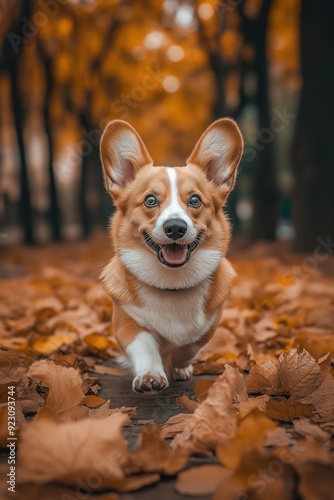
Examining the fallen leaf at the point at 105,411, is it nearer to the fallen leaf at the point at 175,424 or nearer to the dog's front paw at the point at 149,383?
the dog's front paw at the point at 149,383

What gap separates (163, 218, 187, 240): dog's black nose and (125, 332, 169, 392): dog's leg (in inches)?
22.1

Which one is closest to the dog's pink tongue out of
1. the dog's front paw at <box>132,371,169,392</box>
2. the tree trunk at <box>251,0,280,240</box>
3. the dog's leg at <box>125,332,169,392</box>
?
the dog's leg at <box>125,332,169,392</box>

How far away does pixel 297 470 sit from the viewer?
1.81 m

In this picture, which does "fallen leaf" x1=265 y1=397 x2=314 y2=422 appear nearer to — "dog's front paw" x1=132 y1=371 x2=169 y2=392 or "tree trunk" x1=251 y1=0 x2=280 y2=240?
"dog's front paw" x1=132 y1=371 x2=169 y2=392

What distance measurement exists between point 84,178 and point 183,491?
2037 cm

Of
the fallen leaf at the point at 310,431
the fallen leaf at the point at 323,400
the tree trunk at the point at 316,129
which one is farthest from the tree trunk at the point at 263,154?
the fallen leaf at the point at 310,431

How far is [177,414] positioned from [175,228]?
32.9 inches

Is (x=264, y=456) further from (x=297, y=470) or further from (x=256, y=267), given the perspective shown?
(x=256, y=267)

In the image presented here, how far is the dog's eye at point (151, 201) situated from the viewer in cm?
308

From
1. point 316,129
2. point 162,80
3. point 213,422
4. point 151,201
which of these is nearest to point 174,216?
point 151,201

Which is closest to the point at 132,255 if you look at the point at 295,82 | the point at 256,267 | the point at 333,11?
the point at 256,267

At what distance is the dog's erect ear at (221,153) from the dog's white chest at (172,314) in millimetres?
677

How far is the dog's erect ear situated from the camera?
330 cm

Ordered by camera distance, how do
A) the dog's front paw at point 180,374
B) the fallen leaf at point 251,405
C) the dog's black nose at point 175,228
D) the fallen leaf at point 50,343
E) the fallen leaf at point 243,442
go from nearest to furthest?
the fallen leaf at point 243,442
the fallen leaf at point 251,405
the dog's black nose at point 175,228
the dog's front paw at point 180,374
the fallen leaf at point 50,343
